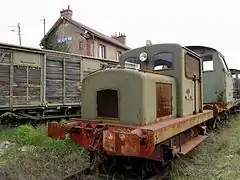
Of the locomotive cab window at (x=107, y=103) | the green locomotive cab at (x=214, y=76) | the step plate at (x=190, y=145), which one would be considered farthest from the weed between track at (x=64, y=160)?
the green locomotive cab at (x=214, y=76)

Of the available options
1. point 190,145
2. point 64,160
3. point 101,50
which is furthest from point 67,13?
point 190,145

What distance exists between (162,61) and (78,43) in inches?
830

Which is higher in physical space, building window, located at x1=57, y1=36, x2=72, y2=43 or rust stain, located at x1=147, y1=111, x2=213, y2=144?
building window, located at x1=57, y1=36, x2=72, y2=43

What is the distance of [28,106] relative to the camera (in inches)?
427

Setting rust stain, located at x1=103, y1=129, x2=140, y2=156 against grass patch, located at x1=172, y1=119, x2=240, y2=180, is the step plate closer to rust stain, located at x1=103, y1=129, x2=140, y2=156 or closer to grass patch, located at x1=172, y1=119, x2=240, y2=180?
grass patch, located at x1=172, y1=119, x2=240, y2=180

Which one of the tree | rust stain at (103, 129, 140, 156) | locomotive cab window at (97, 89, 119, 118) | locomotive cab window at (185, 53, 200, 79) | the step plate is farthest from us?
the tree

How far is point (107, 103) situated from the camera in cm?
529

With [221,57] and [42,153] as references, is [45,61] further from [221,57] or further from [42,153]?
[221,57]

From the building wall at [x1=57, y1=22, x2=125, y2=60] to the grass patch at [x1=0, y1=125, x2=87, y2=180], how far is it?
17.9m

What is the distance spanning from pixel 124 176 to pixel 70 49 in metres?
21.9

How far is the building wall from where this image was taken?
83.2ft

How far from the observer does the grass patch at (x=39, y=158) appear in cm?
539

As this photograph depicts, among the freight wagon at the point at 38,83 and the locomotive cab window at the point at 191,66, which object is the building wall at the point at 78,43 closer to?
the freight wagon at the point at 38,83

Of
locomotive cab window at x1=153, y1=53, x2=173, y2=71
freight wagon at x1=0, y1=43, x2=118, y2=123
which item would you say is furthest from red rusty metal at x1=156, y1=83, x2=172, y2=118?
freight wagon at x1=0, y1=43, x2=118, y2=123
